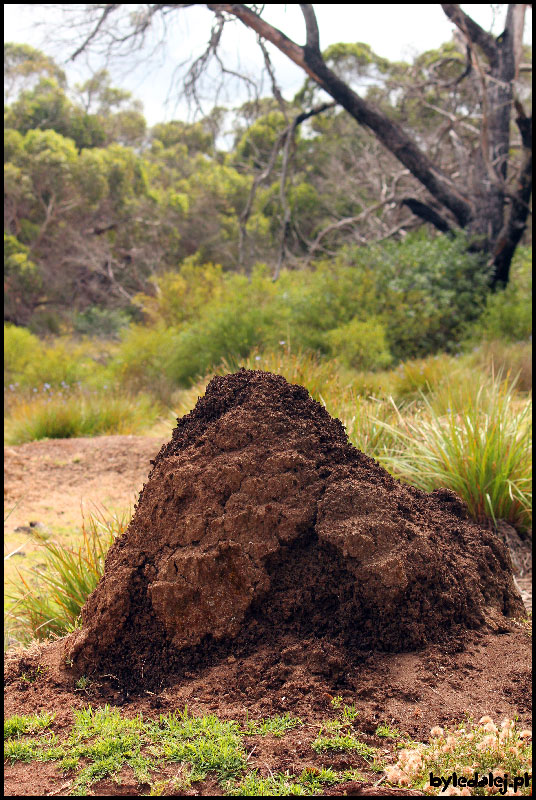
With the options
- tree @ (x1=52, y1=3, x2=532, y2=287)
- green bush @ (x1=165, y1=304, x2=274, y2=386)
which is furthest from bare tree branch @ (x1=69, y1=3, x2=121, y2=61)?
green bush @ (x1=165, y1=304, x2=274, y2=386)

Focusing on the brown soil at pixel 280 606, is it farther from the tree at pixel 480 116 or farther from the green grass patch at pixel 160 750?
the tree at pixel 480 116

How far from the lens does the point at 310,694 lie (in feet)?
7.93

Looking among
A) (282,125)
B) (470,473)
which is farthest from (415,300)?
(282,125)

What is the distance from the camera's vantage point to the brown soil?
96.8 inches

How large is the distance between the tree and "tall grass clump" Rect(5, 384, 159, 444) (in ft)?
20.3

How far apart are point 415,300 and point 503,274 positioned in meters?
2.21

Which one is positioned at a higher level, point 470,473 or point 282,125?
point 282,125

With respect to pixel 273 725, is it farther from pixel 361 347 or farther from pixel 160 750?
pixel 361 347

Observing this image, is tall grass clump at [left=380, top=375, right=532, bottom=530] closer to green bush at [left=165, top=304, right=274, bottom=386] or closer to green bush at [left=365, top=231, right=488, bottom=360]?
green bush at [left=165, top=304, right=274, bottom=386]

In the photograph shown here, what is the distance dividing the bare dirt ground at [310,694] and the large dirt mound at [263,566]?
86mm

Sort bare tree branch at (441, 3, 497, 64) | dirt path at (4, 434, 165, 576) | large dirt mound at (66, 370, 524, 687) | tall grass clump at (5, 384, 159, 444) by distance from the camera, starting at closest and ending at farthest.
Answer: large dirt mound at (66, 370, 524, 687) < dirt path at (4, 434, 165, 576) < tall grass clump at (5, 384, 159, 444) < bare tree branch at (441, 3, 497, 64)

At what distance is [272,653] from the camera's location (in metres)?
2.61

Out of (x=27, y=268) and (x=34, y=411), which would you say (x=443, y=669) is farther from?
(x=27, y=268)

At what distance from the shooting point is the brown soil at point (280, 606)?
2.46m
